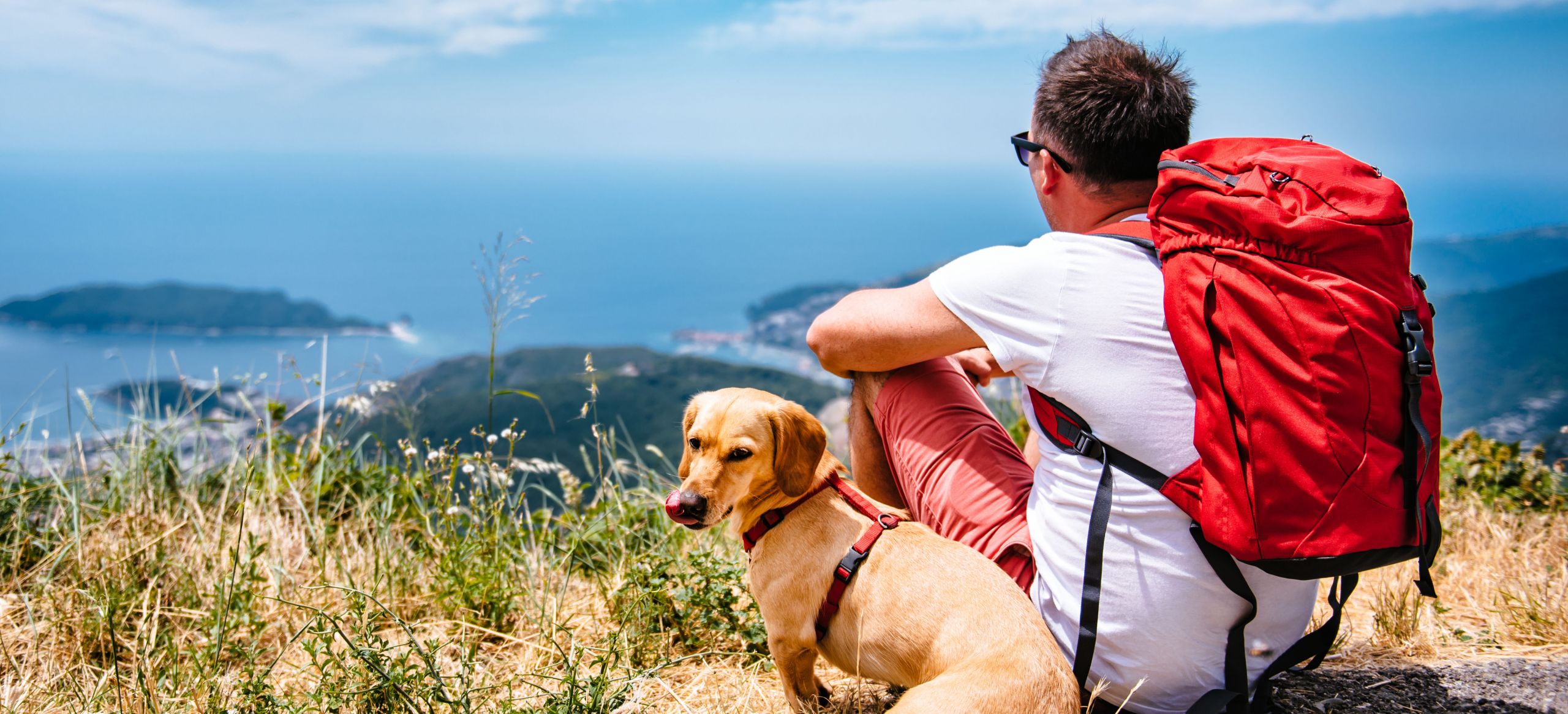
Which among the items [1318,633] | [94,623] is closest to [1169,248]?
[1318,633]

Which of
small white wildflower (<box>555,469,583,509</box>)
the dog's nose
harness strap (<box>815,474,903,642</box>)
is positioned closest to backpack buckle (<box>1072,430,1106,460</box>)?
harness strap (<box>815,474,903,642</box>)

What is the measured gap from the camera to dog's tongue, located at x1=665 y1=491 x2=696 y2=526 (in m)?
2.43

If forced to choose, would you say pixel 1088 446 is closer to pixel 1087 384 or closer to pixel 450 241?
pixel 1087 384

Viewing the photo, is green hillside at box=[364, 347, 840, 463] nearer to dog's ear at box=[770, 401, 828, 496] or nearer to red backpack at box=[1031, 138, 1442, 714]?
dog's ear at box=[770, 401, 828, 496]

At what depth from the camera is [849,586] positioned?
8.18 ft

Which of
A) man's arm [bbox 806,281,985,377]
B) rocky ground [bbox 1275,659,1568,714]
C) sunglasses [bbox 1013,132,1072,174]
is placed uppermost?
sunglasses [bbox 1013,132,1072,174]

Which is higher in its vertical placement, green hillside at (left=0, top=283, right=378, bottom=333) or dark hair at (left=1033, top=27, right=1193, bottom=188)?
dark hair at (left=1033, top=27, right=1193, bottom=188)

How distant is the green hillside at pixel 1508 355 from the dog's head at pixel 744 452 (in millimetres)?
9621

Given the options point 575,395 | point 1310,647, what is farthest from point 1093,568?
point 575,395

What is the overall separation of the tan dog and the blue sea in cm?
135

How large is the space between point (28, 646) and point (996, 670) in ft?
12.4

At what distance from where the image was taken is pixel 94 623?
11.0ft

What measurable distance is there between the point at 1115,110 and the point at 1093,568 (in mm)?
1330

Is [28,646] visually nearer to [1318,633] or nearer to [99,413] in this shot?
[99,413]
